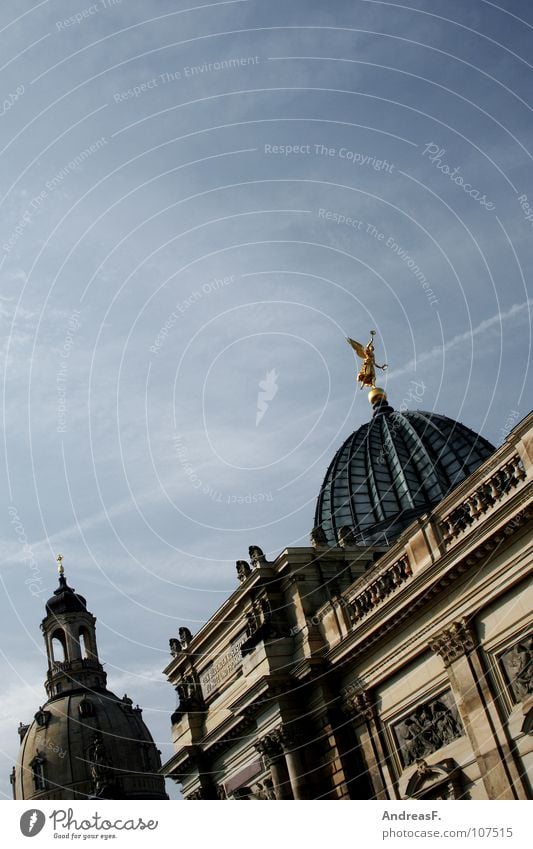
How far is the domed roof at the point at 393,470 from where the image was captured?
56500mm

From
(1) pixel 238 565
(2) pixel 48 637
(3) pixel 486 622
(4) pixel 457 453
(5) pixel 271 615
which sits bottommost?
(3) pixel 486 622

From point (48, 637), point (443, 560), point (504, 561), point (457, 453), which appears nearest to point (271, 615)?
point (443, 560)

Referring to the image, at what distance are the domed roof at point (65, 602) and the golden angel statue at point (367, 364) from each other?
6367 cm

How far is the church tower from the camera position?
331ft

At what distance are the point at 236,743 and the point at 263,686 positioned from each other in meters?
4.68

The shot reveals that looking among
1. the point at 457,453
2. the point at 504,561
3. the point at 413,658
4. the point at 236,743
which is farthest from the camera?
the point at 457,453

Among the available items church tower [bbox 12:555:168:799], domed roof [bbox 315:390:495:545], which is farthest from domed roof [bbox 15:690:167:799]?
domed roof [bbox 315:390:495:545]

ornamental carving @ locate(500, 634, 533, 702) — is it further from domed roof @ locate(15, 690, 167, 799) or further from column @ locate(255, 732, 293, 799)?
domed roof @ locate(15, 690, 167, 799)

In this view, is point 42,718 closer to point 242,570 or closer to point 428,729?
point 242,570

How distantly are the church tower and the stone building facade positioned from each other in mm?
64088

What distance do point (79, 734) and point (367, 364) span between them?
6607 cm

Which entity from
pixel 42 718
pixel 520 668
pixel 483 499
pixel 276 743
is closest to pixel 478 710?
pixel 520 668
